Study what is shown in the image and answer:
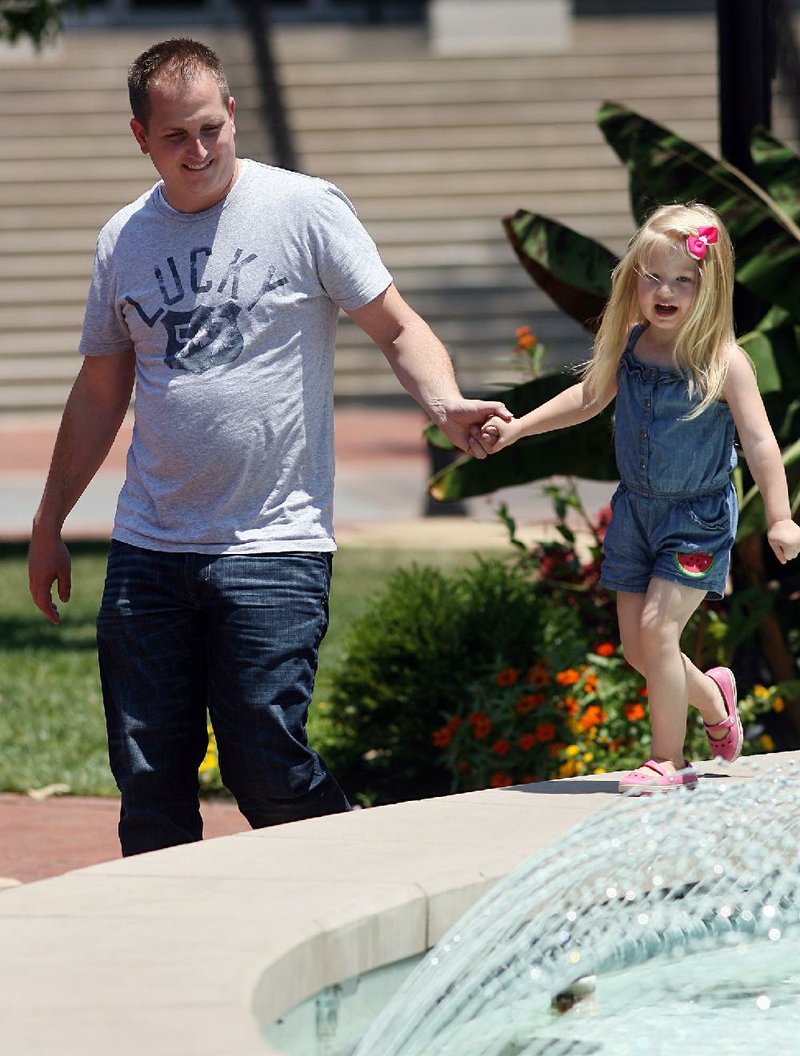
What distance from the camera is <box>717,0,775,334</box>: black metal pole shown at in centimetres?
627

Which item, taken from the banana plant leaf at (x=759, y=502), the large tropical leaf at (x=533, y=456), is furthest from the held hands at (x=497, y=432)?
the large tropical leaf at (x=533, y=456)

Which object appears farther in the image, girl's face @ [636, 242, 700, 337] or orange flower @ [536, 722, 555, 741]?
orange flower @ [536, 722, 555, 741]

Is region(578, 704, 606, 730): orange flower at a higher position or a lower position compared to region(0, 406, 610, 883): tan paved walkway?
higher

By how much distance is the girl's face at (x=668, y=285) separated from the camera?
399 centimetres

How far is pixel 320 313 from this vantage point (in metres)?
4.01

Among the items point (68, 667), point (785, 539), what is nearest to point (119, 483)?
point (68, 667)

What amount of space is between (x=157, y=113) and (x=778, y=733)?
3245 millimetres

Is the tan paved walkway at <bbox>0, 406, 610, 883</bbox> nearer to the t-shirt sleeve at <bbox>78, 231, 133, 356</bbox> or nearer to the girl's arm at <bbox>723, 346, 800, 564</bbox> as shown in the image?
the t-shirt sleeve at <bbox>78, 231, 133, 356</bbox>

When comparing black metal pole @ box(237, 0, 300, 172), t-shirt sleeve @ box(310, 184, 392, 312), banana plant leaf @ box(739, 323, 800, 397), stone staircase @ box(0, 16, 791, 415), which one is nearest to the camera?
t-shirt sleeve @ box(310, 184, 392, 312)

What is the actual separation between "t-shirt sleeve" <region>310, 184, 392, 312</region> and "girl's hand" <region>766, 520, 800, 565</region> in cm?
96

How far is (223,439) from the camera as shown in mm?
3922

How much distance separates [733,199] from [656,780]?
2491mm

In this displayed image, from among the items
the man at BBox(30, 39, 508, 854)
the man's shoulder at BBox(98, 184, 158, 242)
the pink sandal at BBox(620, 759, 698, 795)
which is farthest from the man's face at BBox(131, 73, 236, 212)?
the pink sandal at BBox(620, 759, 698, 795)

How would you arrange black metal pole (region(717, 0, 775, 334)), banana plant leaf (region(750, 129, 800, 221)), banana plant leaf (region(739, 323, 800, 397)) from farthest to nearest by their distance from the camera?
black metal pole (region(717, 0, 775, 334)), banana plant leaf (region(750, 129, 800, 221)), banana plant leaf (region(739, 323, 800, 397))
